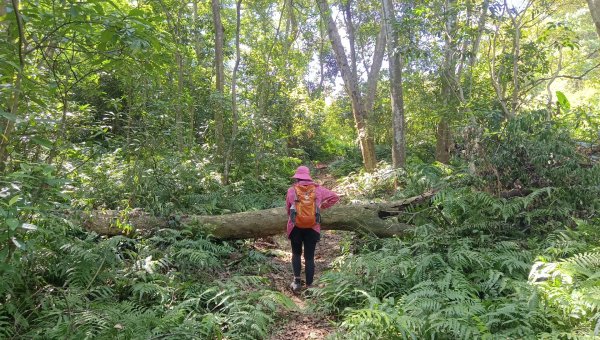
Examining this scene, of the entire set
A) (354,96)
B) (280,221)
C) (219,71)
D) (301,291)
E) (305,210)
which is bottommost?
(301,291)

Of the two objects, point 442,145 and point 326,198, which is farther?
point 442,145

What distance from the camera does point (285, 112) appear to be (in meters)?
15.6

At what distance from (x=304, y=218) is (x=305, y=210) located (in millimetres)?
115

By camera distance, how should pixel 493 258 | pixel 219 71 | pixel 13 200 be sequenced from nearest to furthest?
pixel 13 200 < pixel 493 258 < pixel 219 71

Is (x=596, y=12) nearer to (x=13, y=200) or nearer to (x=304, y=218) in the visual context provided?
(x=304, y=218)

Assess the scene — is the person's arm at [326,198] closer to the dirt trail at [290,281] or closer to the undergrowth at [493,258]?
the undergrowth at [493,258]

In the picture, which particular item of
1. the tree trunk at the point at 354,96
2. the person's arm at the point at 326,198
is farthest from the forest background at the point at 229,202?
the tree trunk at the point at 354,96

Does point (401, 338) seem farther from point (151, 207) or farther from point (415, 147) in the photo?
point (415, 147)

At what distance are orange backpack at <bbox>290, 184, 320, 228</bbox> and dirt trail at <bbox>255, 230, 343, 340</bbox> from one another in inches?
39.4

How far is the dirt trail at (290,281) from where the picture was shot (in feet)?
14.8

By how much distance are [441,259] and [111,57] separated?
4345mm

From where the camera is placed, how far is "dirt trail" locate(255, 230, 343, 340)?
4.50 m

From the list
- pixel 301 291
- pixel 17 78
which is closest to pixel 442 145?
pixel 301 291

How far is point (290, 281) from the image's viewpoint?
6344mm
